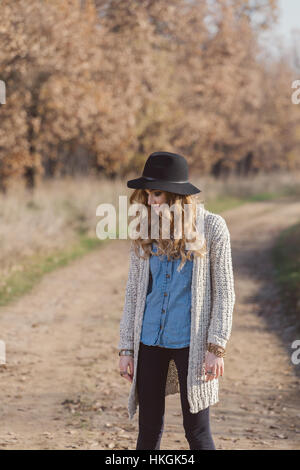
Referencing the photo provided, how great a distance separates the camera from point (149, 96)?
2153 centimetres

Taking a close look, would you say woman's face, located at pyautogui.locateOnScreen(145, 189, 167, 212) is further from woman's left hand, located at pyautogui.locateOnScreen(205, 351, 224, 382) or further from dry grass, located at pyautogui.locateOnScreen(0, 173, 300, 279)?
dry grass, located at pyautogui.locateOnScreen(0, 173, 300, 279)

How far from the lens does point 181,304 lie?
3480 mm

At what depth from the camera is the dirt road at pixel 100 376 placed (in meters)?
5.16

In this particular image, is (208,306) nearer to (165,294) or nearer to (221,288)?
(221,288)

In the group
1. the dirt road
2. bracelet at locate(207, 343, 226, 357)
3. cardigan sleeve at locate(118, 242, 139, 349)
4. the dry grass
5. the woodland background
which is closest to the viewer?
bracelet at locate(207, 343, 226, 357)

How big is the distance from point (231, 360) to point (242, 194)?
25594 mm

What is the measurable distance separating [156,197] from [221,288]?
629 mm

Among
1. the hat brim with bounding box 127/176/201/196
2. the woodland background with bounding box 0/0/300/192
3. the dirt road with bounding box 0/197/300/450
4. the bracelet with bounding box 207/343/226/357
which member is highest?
the woodland background with bounding box 0/0/300/192

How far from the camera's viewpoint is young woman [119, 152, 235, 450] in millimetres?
3422

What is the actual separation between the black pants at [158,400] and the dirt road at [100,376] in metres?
1.39

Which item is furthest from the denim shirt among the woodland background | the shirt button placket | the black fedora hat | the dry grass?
the woodland background

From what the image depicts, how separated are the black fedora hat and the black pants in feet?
2.99
